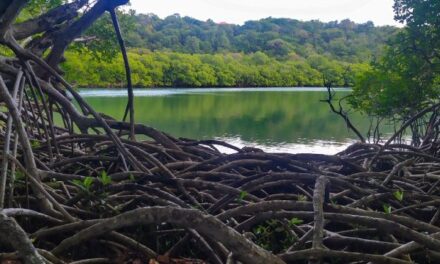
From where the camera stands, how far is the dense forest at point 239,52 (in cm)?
6253

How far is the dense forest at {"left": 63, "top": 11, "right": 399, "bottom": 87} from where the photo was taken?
62.5 meters

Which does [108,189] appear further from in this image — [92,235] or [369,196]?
[369,196]

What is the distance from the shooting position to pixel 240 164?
326 cm

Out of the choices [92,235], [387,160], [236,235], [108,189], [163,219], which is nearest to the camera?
[236,235]

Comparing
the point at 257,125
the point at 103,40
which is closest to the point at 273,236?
the point at 103,40

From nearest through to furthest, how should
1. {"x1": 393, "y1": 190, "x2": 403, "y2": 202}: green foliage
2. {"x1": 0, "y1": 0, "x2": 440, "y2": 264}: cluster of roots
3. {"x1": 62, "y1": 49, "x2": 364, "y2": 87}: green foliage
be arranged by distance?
1. {"x1": 0, "y1": 0, "x2": 440, "y2": 264}: cluster of roots
2. {"x1": 393, "y1": 190, "x2": 403, "y2": 202}: green foliage
3. {"x1": 62, "y1": 49, "x2": 364, "y2": 87}: green foliage

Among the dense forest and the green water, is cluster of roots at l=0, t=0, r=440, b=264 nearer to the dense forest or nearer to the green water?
the green water

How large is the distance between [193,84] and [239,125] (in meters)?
46.1

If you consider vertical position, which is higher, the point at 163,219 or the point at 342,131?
the point at 163,219

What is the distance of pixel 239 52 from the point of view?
91.6 meters

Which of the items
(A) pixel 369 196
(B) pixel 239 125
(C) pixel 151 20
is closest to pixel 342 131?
(B) pixel 239 125

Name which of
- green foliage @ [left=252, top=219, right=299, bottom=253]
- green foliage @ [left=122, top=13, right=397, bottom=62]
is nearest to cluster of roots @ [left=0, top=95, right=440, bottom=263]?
green foliage @ [left=252, top=219, right=299, bottom=253]

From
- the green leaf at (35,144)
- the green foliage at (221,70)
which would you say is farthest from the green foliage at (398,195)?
the green foliage at (221,70)

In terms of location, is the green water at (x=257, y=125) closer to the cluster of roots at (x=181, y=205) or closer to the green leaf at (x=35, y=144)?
the green leaf at (x=35, y=144)
